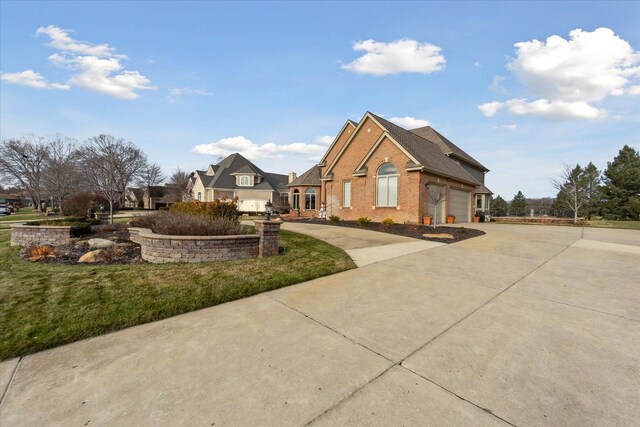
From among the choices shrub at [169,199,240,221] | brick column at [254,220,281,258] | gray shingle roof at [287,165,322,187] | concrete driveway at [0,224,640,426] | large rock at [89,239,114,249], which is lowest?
concrete driveway at [0,224,640,426]

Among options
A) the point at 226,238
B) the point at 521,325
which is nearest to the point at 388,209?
the point at 226,238

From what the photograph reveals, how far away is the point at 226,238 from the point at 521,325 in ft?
20.3

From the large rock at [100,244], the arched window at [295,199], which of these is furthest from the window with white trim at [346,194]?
the large rock at [100,244]

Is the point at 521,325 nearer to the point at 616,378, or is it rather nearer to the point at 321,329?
the point at 616,378

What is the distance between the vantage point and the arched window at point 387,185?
698 inches

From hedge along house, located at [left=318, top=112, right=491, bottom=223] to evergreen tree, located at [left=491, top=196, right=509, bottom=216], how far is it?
2150 inches

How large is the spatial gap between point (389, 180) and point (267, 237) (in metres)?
12.4

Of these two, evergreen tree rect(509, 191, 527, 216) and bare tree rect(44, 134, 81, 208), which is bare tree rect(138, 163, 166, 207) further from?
evergreen tree rect(509, 191, 527, 216)

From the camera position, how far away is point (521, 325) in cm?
386

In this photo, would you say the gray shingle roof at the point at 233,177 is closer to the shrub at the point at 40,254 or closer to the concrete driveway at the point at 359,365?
the shrub at the point at 40,254

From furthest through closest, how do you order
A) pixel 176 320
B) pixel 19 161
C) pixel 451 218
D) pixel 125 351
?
pixel 19 161, pixel 451 218, pixel 176 320, pixel 125 351

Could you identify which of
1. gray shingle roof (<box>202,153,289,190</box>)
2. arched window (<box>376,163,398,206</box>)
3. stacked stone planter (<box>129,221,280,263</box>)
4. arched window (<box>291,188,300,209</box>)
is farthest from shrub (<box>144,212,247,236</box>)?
gray shingle roof (<box>202,153,289,190</box>)

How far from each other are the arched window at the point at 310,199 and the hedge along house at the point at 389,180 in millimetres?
4174

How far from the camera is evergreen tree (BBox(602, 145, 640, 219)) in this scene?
3650cm
